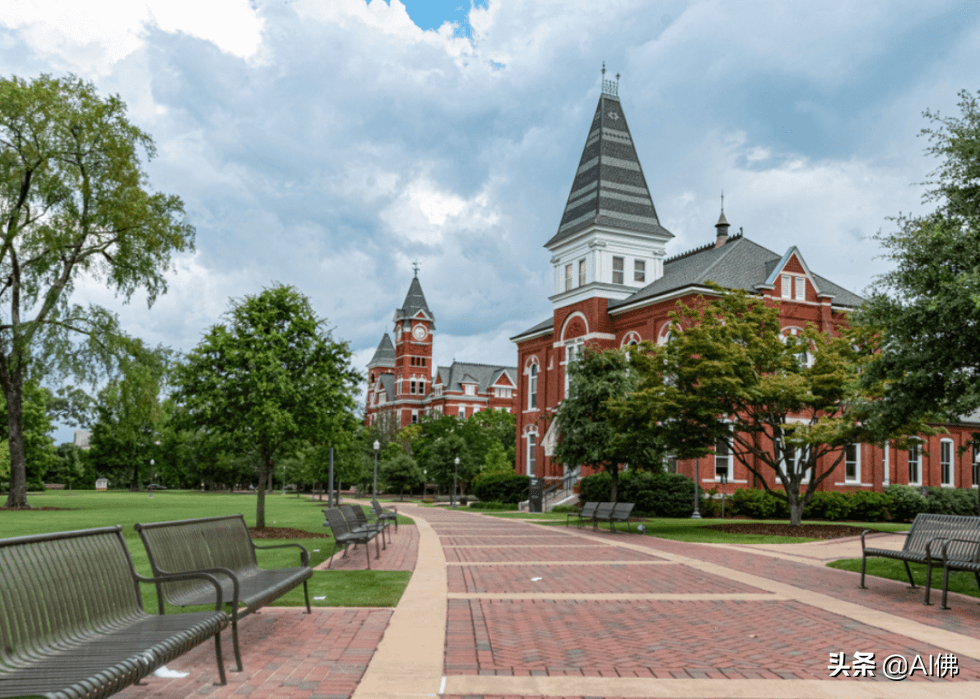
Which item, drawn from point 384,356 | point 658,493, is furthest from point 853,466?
point 384,356

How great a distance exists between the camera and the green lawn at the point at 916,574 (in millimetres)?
10477

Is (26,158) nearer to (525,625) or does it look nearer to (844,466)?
(525,625)

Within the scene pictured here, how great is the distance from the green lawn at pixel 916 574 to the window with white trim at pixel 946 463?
31.7 meters

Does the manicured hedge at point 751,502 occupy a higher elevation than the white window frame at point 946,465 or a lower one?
lower

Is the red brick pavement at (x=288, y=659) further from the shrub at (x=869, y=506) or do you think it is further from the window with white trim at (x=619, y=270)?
the window with white trim at (x=619, y=270)

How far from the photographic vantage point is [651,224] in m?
45.0

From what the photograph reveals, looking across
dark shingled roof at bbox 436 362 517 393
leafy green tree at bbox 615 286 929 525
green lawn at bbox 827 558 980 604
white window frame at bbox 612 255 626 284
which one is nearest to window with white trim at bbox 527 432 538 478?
white window frame at bbox 612 255 626 284

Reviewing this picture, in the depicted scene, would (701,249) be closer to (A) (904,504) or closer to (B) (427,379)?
(A) (904,504)

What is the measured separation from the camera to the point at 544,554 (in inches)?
594

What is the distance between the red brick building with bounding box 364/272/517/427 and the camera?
329ft

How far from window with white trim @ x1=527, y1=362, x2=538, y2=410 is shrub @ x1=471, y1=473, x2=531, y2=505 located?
17.1ft

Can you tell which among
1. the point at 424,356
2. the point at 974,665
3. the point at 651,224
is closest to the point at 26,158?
the point at 651,224

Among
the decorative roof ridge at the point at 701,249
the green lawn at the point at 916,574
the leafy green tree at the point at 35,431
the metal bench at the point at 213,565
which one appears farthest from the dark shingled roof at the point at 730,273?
the leafy green tree at the point at 35,431

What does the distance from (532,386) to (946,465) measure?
22.4m
